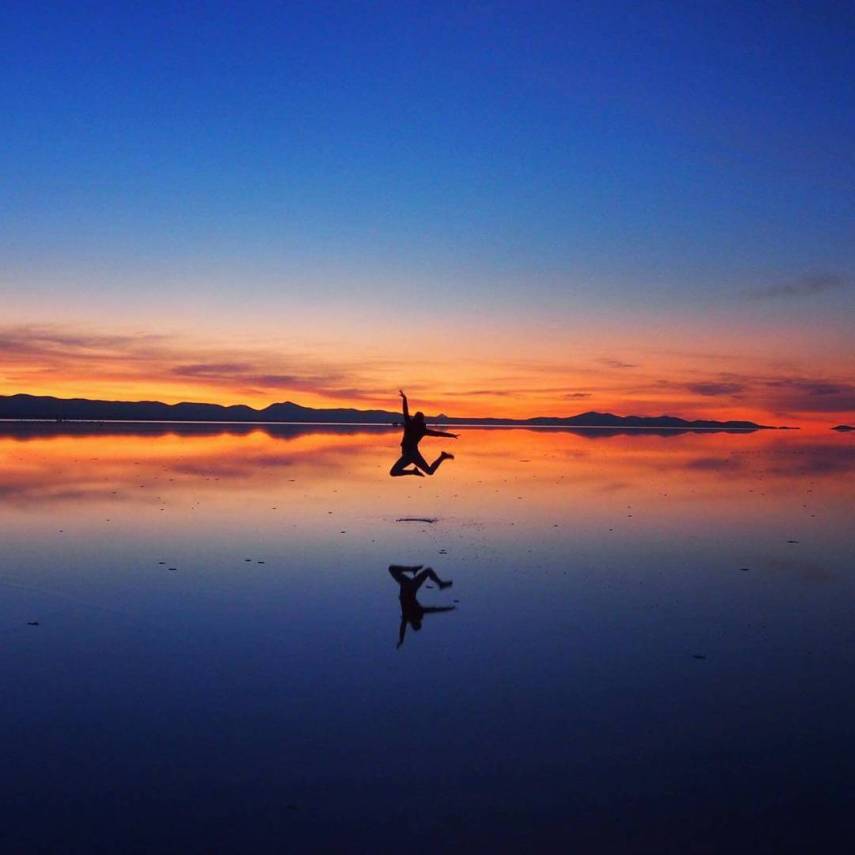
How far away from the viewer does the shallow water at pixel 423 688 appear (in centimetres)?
586

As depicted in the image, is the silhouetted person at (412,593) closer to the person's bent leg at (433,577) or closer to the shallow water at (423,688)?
the person's bent leg at (433,577)

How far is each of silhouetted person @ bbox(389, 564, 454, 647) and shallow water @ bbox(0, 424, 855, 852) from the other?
0.61 ft

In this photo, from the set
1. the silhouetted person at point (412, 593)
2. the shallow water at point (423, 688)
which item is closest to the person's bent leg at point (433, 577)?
the silhouetted person at point (412, 593)

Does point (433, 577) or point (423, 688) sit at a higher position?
point (423, 688)

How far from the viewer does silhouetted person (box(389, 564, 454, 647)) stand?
10.9m

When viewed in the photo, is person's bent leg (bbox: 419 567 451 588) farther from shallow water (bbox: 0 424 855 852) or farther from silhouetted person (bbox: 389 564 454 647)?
shallow water (bbox: 0 424 855 852)

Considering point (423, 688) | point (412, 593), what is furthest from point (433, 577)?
point (423, 688)

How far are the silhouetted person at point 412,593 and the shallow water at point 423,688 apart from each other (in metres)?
0.19

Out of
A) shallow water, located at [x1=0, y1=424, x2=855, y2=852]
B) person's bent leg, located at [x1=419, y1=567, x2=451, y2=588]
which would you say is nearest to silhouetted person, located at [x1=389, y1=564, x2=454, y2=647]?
person's bent leg, located at [x1=419, y1=567, x2=451, y2=588]

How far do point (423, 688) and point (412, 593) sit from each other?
13.4 feet

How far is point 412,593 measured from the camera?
12406mm

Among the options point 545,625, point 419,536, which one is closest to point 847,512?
point 419,536

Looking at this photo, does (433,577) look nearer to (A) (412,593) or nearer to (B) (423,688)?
(A) (412,593)

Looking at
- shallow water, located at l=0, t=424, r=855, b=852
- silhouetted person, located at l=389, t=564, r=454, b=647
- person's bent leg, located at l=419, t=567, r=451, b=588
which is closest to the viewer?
shallow water, located at l=0, t=424, r=855, b=852
